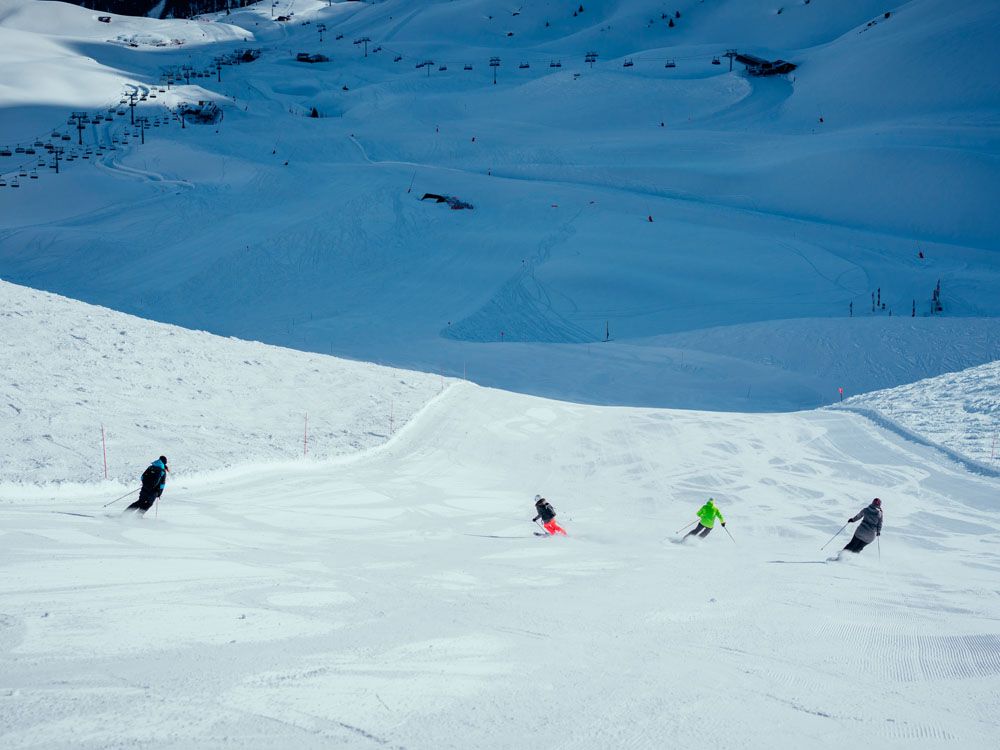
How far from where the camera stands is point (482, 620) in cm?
773

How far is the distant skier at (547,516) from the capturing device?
12.3 meters

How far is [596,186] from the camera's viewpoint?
49.5 meters

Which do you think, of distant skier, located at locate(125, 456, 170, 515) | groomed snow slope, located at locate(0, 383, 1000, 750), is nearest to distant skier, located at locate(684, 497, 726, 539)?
groomed snow slope, located at locate(0, 383, 1000, 750)

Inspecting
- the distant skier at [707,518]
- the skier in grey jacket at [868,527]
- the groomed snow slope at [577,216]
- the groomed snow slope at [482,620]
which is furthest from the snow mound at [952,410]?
the distant skier at [707,518]

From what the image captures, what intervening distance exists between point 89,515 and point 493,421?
10866 millimetres

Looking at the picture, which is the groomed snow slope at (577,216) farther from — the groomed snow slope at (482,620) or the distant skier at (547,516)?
the distant skier at (547,516)

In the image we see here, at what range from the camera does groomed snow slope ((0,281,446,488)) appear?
14.1 meters

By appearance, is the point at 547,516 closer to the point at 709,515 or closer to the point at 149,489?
the point at 709,515

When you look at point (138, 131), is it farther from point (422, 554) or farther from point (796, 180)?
point (422, 554)

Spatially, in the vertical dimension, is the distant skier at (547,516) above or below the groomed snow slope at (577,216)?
below

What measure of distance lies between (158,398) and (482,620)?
1215cm

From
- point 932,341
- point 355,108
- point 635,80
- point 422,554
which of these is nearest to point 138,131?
point 355,108

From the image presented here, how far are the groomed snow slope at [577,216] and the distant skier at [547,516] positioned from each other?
42.2 ft

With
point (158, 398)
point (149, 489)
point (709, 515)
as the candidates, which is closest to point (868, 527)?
point (709, 515)
